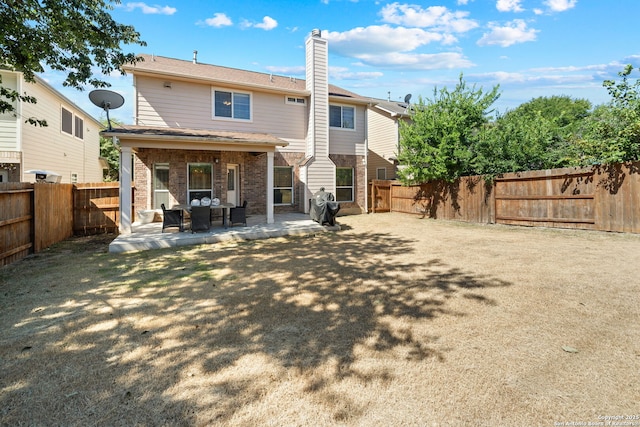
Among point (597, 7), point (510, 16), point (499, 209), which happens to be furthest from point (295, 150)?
point (597, 7)

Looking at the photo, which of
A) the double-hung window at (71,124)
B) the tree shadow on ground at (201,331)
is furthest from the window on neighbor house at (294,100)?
the double-hung window at (71,124)

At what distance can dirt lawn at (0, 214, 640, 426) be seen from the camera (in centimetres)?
232

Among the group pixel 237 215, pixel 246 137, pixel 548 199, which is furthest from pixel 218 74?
pixel 548 199

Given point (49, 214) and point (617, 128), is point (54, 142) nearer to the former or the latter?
point (49, 214)

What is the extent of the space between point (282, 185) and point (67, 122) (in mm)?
12227

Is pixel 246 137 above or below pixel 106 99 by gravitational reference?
below

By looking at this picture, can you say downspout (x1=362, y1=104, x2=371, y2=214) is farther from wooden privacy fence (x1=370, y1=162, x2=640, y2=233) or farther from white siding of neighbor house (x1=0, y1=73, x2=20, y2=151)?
white siding of neighbor house (x1=0, y1=73, x2=20, y2=151)

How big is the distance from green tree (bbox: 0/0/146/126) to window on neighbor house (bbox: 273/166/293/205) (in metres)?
7.08

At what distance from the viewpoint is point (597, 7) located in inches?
463

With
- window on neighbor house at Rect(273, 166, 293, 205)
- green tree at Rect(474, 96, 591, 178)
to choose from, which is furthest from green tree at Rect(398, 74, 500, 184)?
window on neighbor house at Rect(273, 166, 293, 205)

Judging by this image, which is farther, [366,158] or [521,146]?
[366,158]

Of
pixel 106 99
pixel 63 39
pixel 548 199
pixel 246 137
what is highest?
pixel 63 39

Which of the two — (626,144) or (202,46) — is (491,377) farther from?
(202,46)

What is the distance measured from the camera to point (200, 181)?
40.7 ft
